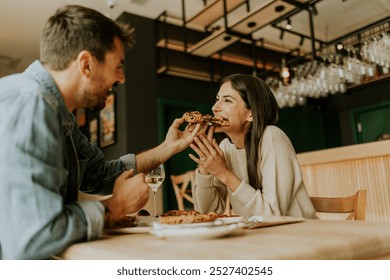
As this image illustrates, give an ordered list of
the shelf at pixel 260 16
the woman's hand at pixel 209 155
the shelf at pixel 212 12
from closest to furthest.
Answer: the woman's hand at pixel 209 155 < the shelf at pixel 260 16 < the shelf at pixel 212 12

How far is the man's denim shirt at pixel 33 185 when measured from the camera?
0.62 meters

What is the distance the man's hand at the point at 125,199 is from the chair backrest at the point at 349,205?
82 cm

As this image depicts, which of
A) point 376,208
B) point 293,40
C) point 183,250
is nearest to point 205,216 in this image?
point 183,250

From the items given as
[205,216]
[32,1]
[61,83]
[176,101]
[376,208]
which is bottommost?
[376,208]

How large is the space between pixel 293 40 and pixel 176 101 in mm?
2290

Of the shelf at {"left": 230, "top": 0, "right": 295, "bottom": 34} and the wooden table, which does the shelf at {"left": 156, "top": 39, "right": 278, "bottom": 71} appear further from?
the wooden table

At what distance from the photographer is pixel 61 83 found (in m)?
0.86

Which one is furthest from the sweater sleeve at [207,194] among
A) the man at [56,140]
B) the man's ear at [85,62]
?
the man's ear at [85,62]

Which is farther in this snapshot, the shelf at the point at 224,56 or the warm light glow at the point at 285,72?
the shelf at the point at 224,56

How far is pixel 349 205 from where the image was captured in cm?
129

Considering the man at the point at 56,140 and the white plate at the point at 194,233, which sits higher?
the man at the point at 56,140

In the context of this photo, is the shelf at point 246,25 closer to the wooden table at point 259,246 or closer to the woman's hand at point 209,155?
the woman's hand at point 209,155

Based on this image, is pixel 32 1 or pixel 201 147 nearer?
pixel 201 147

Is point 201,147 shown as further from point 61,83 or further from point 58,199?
point 58,199
